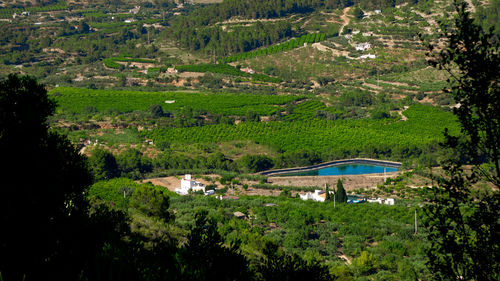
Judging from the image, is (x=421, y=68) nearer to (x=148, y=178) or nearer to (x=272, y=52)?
(x=272, y=52)

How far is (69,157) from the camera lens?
12773 mm

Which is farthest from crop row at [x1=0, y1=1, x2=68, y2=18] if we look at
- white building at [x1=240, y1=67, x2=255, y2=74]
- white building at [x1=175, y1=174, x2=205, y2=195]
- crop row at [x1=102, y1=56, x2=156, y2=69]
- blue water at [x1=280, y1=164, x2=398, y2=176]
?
blue water at [x1=280, y1=164, x2=398, y2=176]

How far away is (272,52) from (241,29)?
8825 millimetres

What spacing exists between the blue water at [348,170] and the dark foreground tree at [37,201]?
27.5m

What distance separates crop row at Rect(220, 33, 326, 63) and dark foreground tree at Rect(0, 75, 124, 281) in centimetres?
6185

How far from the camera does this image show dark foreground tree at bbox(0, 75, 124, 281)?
8539mm

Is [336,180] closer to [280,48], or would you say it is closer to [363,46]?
[363,46]

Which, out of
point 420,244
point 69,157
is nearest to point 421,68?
point 420,244

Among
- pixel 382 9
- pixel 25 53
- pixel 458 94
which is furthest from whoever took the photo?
pixel 382 9

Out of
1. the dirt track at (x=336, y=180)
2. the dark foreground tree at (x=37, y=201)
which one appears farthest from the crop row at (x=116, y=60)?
the dark foreground tree at (x=37, y=201)

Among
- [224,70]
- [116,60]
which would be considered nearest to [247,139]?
[224,70]

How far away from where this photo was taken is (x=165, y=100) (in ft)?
181

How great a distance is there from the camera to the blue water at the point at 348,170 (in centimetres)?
3884

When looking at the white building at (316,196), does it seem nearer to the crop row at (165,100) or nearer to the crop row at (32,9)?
the crop row at (165,100)
